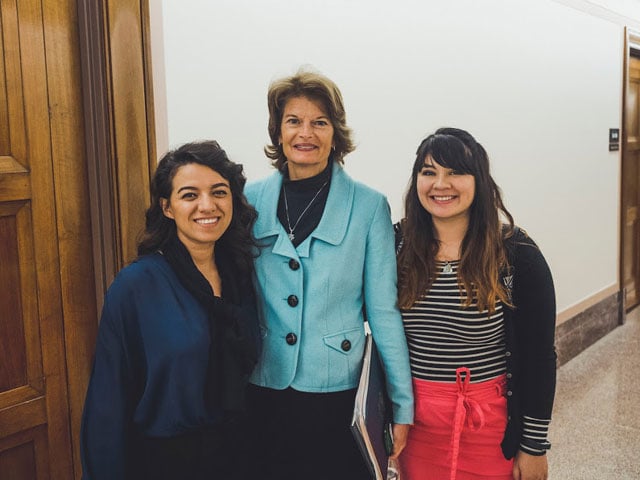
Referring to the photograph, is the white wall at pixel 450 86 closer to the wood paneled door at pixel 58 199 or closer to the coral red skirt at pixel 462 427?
the wood paneled door at pixel 58 199

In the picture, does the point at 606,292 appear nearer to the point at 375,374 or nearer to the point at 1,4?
the point at 375,374

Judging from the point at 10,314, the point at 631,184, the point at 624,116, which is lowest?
the point at 10,314

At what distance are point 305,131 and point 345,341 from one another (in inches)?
20.6

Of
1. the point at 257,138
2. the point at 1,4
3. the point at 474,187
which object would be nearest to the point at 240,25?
the point at 257,138

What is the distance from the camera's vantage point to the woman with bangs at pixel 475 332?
1729 millimetres

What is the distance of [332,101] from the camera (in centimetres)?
170

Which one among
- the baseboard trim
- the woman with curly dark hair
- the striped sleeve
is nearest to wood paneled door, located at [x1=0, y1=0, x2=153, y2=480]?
the woman with curly dark hair

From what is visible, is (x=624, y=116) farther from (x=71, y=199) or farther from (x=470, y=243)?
(x=71, y=199)

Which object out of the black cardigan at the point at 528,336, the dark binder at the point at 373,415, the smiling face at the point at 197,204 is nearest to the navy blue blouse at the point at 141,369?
the smiling face at the point at 197,204

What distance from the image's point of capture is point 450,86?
323 cm

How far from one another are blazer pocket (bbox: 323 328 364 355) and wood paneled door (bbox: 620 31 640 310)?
13.7ft

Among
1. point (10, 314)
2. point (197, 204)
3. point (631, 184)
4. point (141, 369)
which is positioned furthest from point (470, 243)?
point (631, 184)

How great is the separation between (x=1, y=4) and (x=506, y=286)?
4.65ft

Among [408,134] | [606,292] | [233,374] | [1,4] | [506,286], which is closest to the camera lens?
[233,374]
